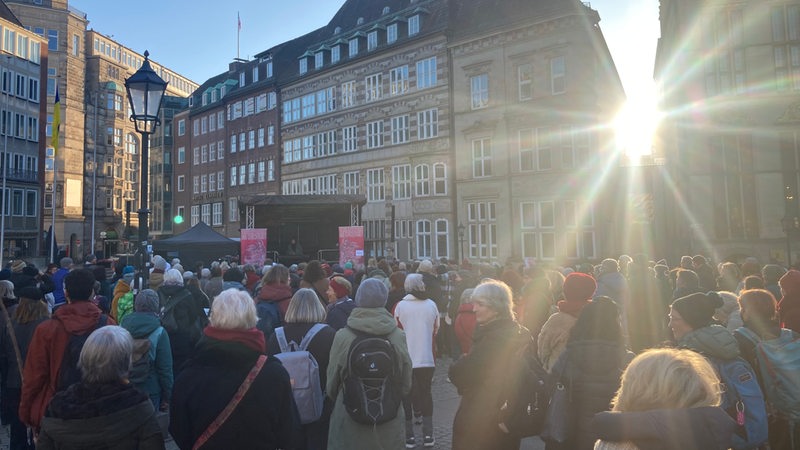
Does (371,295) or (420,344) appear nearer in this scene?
(371,295)

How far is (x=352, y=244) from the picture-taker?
20.8m

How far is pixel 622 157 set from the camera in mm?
28125

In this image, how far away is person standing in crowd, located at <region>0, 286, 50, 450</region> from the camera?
5.58 m

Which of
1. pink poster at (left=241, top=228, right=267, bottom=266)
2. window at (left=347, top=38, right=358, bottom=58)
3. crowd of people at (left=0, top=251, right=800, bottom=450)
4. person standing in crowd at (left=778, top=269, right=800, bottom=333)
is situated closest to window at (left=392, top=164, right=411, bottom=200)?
window at (left=347, top=38, right=358, bottom=58)

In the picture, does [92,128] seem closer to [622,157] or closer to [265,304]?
[622,157]

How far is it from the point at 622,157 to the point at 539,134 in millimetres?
4433

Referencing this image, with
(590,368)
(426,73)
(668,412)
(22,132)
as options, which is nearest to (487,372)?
(590,368)

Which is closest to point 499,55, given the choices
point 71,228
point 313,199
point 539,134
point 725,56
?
point 539,134

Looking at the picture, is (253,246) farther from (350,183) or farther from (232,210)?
(232,210)

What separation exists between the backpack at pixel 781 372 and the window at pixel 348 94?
3481 centimetres

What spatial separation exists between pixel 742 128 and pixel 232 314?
75.4 ft

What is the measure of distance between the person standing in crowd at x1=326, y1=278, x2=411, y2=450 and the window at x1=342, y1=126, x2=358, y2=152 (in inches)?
1320

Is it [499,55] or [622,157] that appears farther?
[499,55]

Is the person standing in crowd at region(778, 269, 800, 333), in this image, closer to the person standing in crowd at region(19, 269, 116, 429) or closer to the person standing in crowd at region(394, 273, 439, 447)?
the person standing in crowd at region(394, 273, 439, 447)
